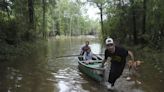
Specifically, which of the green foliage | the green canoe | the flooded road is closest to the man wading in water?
the flooded road

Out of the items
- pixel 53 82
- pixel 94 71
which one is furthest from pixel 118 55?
pixel 53 82

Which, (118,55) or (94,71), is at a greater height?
(118,55)

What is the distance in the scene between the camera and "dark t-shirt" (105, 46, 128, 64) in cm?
973

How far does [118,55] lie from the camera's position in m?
9.84

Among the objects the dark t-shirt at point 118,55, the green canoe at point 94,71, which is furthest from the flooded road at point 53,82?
the dark t-shirt at point 118,55

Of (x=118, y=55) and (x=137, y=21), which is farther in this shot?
(x=137, y=21)

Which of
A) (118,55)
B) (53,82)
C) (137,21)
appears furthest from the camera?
(137,21)

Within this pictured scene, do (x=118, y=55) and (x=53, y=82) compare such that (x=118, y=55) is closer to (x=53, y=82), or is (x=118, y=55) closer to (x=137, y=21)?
(x=53, y=82)

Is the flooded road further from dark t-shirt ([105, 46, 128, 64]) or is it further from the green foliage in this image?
the green foliage

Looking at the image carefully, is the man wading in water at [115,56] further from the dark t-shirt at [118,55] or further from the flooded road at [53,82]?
the flooded road at [53,82]

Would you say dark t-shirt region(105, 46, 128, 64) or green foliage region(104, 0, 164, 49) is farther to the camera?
green foliage region(104, 0, 164, 49)

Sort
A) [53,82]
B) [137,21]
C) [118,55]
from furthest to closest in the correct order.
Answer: [137,21] < [53,82] < [118,55]

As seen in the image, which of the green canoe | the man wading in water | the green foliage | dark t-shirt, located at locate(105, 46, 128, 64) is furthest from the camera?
the green foliage

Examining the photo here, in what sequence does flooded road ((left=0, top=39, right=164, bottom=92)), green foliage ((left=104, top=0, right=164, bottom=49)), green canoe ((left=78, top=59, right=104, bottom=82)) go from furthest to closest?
green foliage ((left=104, top=0, right=164, bottom=49)), green canoe ((left=78, top=59, right=104, bottom=82)), flooded road ((left=0, top=39, right=164, bottom=92))
